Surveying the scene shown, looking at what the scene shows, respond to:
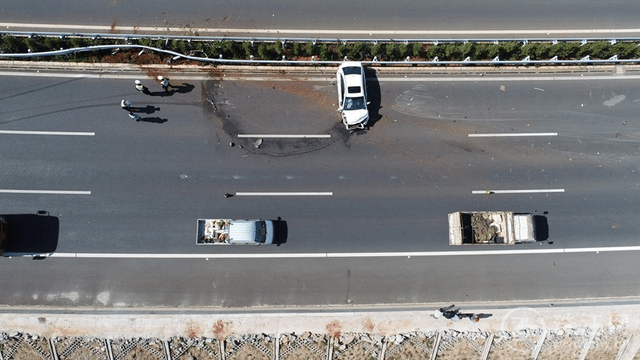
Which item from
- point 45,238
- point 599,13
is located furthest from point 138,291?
point 599,13

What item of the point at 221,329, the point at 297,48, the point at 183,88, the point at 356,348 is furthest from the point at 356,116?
the point at 221,329

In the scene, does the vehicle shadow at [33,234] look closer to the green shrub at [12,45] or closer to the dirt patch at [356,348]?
the green shrub at [12,45]

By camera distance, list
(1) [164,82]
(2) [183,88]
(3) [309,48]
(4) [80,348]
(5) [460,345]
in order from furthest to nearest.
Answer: (2) [183,88] → (3) [309,48] → (5) [460,345] → (1) [164,82] → (4) [80,348]

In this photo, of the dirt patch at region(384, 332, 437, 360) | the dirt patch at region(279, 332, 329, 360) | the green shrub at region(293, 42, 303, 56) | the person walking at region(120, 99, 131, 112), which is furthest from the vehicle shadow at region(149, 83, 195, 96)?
the dirt patch at region(384, 332, 437, 360)

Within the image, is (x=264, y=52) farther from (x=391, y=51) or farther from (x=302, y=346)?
(x=302, y=346)

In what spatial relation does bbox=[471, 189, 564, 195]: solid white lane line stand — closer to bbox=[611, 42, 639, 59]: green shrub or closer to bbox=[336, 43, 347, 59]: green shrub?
bbox=[611, 42, 639, 59]: green shrub

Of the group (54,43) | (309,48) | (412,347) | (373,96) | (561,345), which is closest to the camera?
(412,347)
